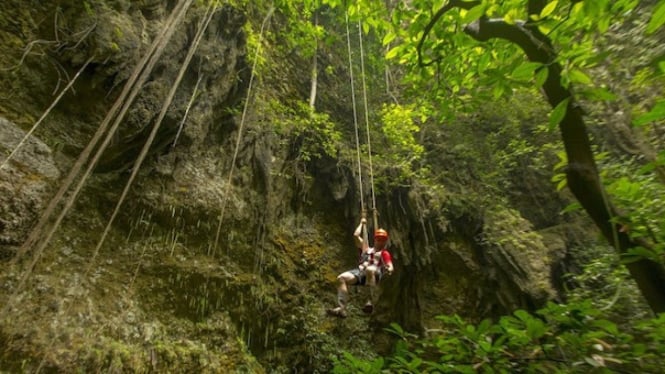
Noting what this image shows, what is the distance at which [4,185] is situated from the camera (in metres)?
3.53

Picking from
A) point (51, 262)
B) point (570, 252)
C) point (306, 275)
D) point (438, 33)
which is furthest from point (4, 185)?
point (570, 252)

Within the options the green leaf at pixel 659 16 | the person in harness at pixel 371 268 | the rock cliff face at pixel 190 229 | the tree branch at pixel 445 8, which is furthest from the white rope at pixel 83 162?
the person in harness at pixel 371 268

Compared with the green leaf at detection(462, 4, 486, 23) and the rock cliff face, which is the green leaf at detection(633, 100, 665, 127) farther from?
the rock cliff face

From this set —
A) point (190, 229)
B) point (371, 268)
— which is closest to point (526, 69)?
point (371, 268)

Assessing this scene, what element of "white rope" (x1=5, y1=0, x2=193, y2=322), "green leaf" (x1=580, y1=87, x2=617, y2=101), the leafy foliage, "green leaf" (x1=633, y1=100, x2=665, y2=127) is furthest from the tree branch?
the leafy foliage

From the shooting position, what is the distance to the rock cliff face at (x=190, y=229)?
154 inches

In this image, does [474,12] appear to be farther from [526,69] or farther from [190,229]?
[190,229]

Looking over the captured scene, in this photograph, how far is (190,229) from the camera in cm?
547

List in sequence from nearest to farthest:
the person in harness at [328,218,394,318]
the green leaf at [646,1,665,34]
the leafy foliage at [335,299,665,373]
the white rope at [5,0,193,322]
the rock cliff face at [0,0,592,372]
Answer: the green leaf at [646,1,665,34] → the leafy foliage at [335,299,665,373] → the white rope at [5,0,193,322] → the rock cliff face at [0,0,592,372] → the person in harness at [328,218,394,318]

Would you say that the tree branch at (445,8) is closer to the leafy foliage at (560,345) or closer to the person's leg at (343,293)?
the leafy foliage at (560,345)

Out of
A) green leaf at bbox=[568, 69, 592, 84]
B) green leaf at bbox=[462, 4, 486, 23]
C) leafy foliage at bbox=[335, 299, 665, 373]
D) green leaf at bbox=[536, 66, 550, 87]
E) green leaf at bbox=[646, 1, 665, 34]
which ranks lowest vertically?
leafy foliage at bbox=[335, 299, 665, 373]

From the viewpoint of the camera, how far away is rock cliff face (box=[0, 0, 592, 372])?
154 inches

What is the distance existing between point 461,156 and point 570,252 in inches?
142

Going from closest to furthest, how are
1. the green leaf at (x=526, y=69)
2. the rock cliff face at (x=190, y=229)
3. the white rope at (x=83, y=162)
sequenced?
the green leaf at (x=526, y=69) → the white rope at (x=83, y=162) → the rock cliff face at (x=190, y=229)
